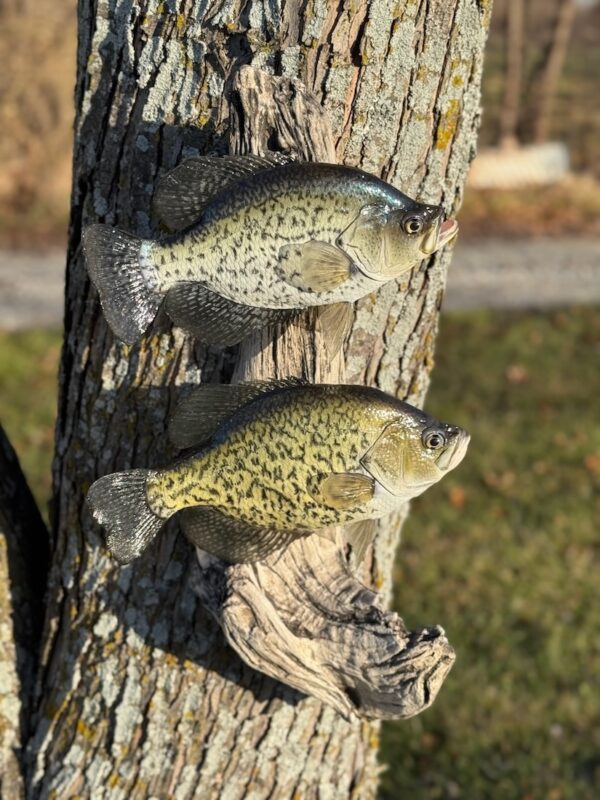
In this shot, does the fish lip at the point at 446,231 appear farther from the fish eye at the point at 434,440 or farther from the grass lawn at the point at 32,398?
the grass lawn at the point at 32,398

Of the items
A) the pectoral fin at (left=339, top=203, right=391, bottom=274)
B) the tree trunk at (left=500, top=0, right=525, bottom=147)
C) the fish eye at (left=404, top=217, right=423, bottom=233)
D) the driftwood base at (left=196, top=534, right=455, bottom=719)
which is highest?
the tree trunk at (left=500, top=0, right=525, bottom=147)

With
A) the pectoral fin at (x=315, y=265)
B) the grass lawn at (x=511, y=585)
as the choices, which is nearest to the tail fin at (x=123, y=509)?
the pectoral fin at (x=315, y=265)

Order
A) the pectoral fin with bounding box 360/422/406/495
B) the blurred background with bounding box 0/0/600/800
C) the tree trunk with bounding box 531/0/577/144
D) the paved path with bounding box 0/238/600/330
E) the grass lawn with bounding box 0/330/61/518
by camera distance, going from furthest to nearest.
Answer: the tree trunk with bounding box 531/0/577/144 < the paved path with bounding box 0/238/600/330 < the grass lawn with bounding box 0/330/61/518 < the blurred background with bounding box 0/0/600/800 < the pectoral fin with bounding box 360/422/406/495

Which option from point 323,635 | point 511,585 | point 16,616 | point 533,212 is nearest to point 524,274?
point 533,212

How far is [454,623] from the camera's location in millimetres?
4809

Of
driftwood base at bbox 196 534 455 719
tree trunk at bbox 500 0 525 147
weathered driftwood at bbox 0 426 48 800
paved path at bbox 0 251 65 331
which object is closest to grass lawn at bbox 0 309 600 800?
paved path at bbox 0 251 65 331

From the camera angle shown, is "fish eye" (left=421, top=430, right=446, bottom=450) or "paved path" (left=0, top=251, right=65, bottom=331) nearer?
"fish eye" (left=421, top=430, right=446, bottom=450)

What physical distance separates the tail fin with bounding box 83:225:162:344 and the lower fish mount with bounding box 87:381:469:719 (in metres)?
0.20

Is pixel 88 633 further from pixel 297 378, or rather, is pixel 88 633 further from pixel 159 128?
pixel 159 128

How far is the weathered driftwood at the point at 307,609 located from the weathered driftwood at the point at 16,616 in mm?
816

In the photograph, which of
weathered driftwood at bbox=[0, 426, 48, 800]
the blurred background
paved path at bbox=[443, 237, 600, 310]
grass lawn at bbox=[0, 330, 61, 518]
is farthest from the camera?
paved path at bbox=[443, 237, 600, 310]

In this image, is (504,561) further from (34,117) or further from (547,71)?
(547,71)

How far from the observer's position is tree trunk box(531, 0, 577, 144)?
1366 centimetres

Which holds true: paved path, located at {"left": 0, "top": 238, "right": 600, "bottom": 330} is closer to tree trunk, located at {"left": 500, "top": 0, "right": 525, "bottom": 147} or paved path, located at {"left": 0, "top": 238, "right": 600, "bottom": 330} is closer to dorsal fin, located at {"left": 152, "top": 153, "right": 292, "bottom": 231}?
tree trunk, located at {"left": 500, "top": 0, "right": 525, "bottom": 147}
